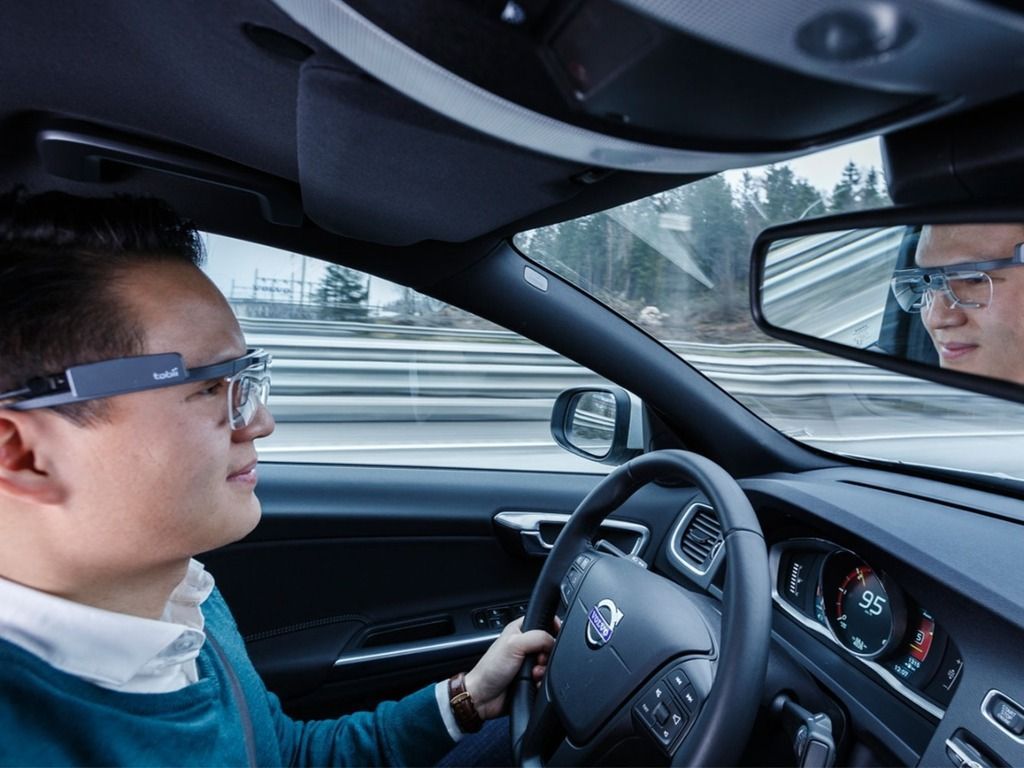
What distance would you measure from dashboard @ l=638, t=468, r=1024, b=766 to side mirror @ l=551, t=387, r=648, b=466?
1.80ft

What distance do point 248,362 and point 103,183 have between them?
0.69 metres

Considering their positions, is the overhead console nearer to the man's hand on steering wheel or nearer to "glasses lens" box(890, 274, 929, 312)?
"glasses lens" box(890, 274, 929, 312)

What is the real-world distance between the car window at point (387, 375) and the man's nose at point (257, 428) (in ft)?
3.68

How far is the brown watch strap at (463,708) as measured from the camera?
5.87 feet

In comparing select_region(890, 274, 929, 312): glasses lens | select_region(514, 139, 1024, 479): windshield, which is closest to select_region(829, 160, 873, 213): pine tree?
select_region(514, 139, 1024, 479): windshield

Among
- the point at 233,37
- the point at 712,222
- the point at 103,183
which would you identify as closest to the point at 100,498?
the point at 233,37

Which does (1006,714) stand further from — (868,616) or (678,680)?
(678,680)

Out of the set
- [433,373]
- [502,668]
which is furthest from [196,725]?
[433,373]

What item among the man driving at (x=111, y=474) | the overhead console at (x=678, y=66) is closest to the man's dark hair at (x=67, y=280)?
the man driving at (x=111, y=474)

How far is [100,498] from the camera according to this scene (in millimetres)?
1196

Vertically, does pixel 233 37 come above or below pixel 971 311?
above

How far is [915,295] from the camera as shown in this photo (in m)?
1.44

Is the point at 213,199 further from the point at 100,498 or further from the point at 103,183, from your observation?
the point at 100,498

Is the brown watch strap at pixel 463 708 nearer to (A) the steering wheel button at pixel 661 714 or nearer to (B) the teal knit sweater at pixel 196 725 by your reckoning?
(B) the teal knit sweater at pixel 196 725
